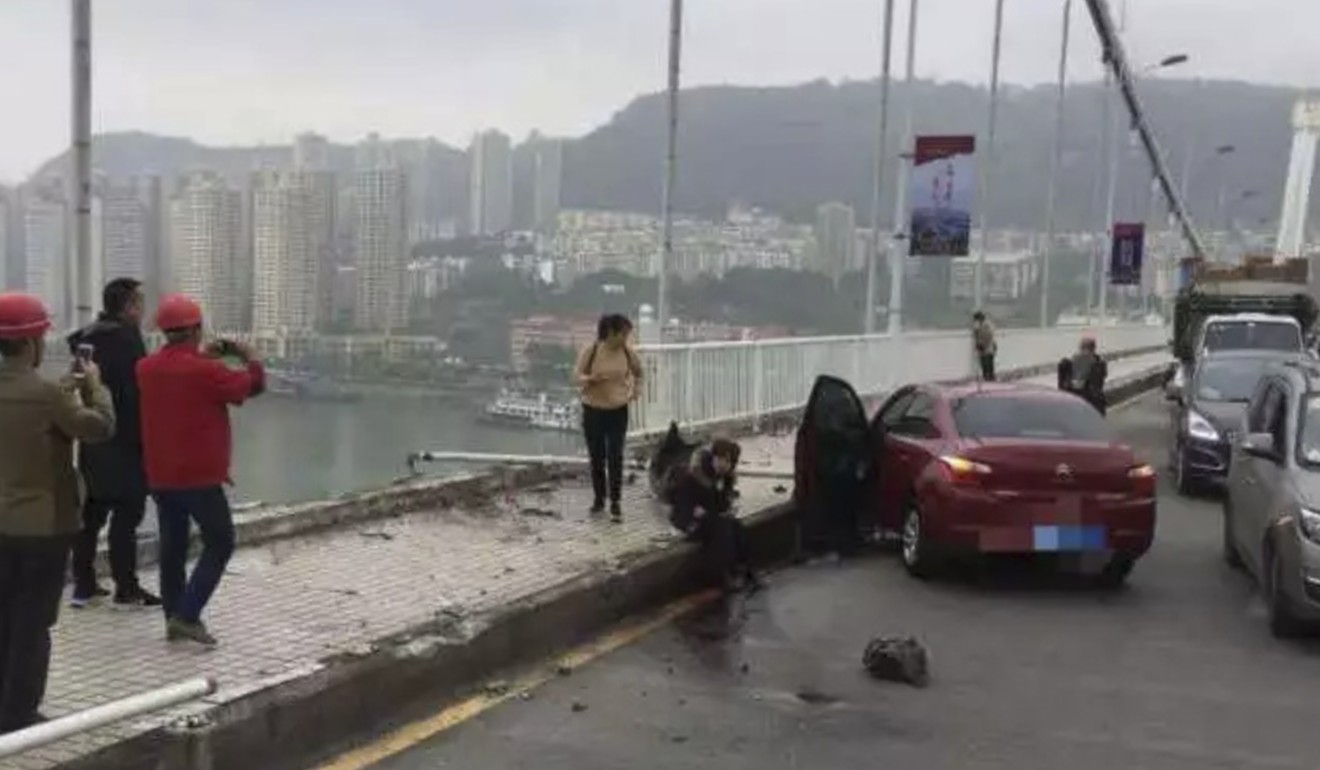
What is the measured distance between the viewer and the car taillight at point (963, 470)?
9570mm

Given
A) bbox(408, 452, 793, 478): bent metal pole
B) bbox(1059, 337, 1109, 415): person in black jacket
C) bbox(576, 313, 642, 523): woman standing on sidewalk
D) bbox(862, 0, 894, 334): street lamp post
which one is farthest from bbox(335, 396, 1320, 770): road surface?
bbox(862, 0, 894, 334): street lamp post

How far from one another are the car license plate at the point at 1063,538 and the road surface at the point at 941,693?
1.12 feet

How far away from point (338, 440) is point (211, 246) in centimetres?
145

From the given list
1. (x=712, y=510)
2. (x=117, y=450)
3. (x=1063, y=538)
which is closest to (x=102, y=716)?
(x=117, y=450)

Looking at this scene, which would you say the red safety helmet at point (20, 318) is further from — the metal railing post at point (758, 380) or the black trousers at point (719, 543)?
the metal railing post at point (758, 380)

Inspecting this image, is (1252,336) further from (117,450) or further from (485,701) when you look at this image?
(117,450)

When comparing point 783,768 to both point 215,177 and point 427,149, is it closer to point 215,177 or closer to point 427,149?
point 215,177

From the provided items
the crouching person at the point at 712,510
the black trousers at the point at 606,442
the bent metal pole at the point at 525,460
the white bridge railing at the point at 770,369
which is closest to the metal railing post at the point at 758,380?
the white bridge railing at the point at 770,369

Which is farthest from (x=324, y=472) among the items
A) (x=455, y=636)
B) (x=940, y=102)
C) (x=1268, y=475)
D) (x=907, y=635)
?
(x=940, y=102)

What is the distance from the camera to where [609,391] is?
35.4ft

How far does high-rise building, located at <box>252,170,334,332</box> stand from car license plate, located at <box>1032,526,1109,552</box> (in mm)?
4907

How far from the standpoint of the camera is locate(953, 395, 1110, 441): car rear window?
10.0 metres

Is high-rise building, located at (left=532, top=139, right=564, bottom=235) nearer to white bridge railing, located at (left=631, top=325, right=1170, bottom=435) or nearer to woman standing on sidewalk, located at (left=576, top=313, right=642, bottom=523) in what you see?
white bridge railing, located at (left=631, top=325, right=1170, bottom=435)

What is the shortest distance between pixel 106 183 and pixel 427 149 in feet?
19.5
